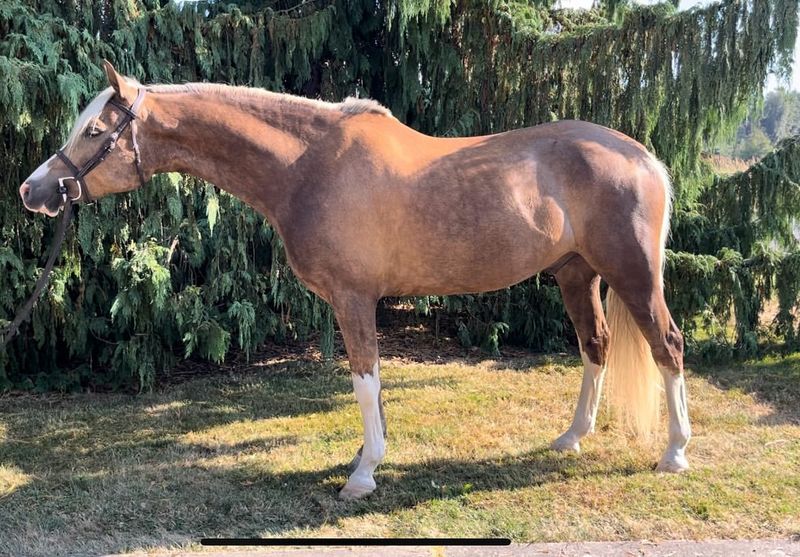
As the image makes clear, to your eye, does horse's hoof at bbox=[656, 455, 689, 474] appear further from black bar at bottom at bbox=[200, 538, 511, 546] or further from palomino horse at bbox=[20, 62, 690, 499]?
black bar at bottom at bbox=[200, 538, 511, 546]

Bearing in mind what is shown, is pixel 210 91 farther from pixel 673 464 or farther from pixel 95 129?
pixel 673 464

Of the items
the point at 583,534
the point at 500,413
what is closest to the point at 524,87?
the point at 500,413

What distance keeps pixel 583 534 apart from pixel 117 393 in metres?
4.30

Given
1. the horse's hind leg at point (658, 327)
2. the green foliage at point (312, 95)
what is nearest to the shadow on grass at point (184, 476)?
the horse's hind leg at point (658, 327)

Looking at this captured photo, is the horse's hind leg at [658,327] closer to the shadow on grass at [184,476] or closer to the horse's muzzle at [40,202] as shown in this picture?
the shadow on grass at [184,476]

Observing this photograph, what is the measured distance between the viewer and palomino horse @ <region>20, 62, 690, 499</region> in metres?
3.00

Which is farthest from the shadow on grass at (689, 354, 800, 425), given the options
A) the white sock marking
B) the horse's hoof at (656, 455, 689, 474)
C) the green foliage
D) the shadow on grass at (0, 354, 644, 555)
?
the white sock marking

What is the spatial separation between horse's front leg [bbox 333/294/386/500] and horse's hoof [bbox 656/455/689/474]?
1.59m

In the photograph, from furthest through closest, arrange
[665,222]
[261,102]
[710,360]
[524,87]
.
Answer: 1. [710,360]
2. [524,87]
3. [665,222]
4. [261,102]

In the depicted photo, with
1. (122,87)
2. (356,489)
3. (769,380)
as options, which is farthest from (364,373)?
(769,380)

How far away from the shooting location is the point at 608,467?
3.53m

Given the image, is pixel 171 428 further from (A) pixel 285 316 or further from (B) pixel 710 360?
(B) pixel 710 360

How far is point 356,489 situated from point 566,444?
55.1 inches

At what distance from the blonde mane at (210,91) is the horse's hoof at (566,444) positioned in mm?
2264
